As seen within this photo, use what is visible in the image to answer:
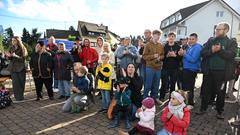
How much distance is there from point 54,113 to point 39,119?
0.49 metres

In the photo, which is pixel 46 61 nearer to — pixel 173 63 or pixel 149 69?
pixel 149 69

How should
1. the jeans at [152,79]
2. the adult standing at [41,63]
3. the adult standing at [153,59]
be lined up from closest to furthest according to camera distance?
the adult standing at [153,59]
the jeans at [152,79]
the adult standing at [41,63]

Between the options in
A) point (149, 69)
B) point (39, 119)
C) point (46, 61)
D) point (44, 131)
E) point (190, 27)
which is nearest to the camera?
point (44, 131)

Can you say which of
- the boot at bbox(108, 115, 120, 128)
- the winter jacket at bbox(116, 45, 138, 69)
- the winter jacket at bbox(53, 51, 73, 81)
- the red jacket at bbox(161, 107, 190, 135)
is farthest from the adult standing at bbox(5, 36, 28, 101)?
the red jacket at bbox(161, 107, 190, 135)

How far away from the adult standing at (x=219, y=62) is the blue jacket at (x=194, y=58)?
8.1 inches

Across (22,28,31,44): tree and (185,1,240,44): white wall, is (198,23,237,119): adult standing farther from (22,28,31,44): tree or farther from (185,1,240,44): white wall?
(22,28,31,44): tree

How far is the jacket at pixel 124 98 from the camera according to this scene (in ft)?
15.9

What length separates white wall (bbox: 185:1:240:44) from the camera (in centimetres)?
3344

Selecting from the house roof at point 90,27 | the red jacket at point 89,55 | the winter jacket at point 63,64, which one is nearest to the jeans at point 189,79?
the red jacket at point 89,55

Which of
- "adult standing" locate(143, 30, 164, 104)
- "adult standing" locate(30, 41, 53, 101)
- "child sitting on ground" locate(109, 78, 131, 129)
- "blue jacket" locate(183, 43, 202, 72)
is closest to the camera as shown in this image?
"child sitting on ground" locate(109, 78, 131, 129)

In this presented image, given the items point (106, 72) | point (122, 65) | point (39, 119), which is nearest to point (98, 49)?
point (122, 65)

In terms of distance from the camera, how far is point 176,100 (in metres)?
3.86

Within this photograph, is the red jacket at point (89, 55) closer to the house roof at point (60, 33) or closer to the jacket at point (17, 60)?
the jacket at point (17, 60)

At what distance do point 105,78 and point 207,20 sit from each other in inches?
1268
